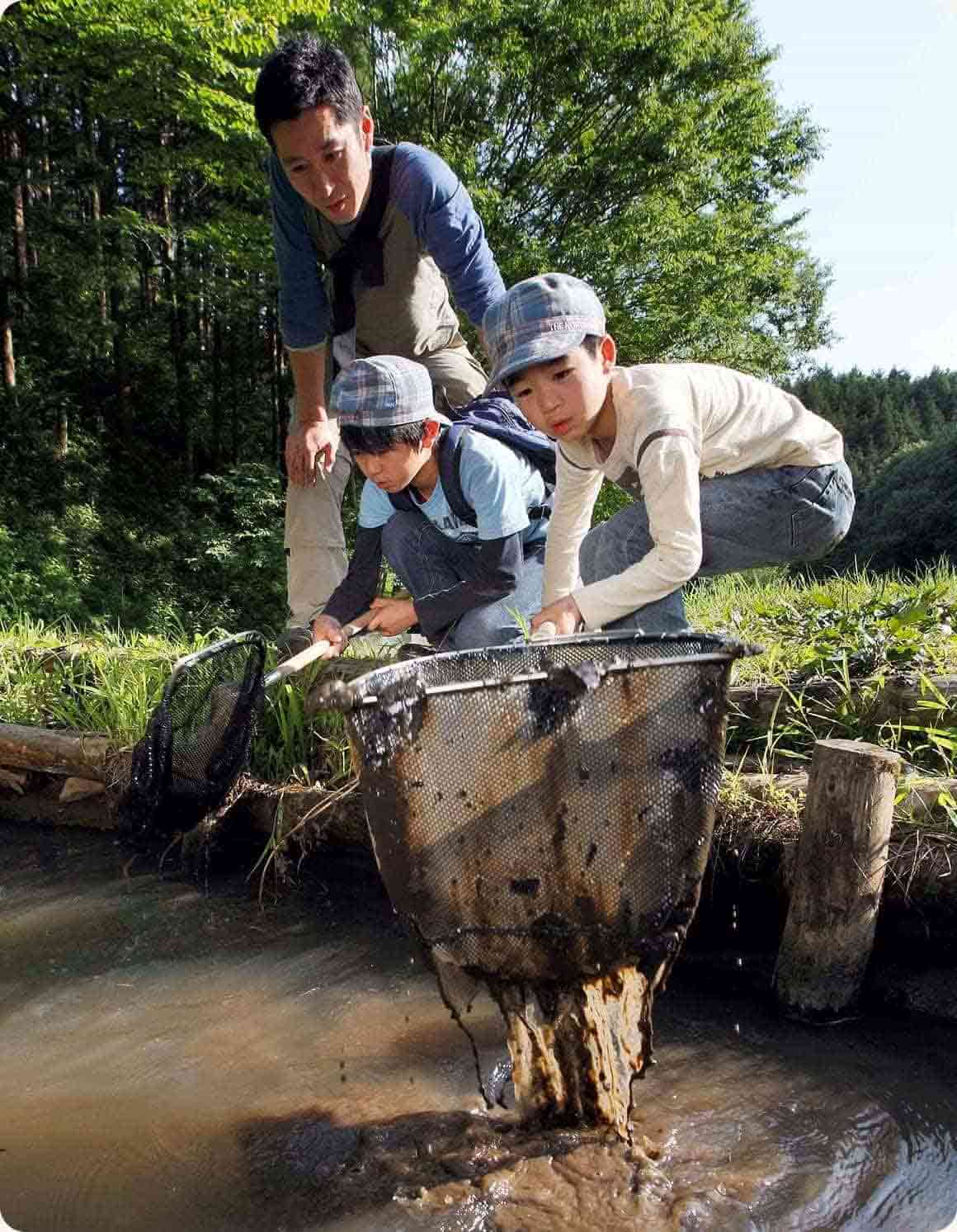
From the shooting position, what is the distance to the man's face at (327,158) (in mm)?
3129

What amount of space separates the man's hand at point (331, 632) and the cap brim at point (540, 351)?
1142 millimetres

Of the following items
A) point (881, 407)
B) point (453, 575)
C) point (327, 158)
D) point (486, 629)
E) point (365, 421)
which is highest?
point (881, 407)

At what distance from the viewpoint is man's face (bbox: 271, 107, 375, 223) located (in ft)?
10.3

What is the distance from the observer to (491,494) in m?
3.15

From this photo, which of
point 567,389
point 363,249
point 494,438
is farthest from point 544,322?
point 363,249

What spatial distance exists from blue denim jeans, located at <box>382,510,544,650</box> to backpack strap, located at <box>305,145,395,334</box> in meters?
0.87

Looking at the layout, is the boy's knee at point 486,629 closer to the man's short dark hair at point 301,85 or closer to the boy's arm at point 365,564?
the boy's arm at point 365,564

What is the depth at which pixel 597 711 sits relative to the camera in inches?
74.0

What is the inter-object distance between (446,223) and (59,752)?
9.21 ft

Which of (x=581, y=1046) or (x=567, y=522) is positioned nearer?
(x=581, y=1046)

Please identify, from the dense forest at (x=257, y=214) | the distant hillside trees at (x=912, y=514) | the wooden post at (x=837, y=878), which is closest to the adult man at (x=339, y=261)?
the wooden post at (x=837, y=878)

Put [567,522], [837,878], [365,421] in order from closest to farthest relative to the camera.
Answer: [837,878] → [567,522] → [365,421]

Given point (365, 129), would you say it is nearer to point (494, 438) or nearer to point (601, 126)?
point (494, 438)

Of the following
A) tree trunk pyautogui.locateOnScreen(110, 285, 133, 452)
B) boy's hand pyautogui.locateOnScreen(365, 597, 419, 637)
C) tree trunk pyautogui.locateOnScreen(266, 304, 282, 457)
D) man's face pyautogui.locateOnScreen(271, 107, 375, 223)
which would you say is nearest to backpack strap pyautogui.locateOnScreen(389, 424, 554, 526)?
boy's hand pyautogui.locateOnScreen(365, 597, 419, 637)
